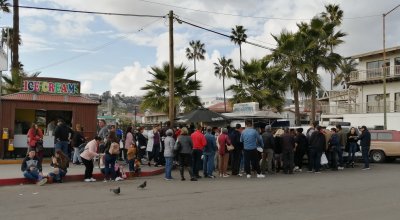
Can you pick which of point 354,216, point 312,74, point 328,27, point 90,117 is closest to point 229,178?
point 354,216

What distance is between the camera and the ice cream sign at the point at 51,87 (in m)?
19.4

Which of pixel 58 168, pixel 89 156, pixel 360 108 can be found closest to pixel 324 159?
pixel 89 156

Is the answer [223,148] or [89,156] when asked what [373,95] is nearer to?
[223,148]

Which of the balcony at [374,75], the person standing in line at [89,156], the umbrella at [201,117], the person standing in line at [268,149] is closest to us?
the person standing in line at [89,156]

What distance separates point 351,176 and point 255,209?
7334 mm

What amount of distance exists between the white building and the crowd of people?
2128 cm

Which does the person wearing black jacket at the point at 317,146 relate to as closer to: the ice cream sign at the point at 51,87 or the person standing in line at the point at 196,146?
the person standing in line at the point at 196,146

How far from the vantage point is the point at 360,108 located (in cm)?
4081

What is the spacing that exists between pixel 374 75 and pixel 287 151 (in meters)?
27.4

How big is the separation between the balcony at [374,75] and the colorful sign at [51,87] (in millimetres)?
28026

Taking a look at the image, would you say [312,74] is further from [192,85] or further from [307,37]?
[192,85]

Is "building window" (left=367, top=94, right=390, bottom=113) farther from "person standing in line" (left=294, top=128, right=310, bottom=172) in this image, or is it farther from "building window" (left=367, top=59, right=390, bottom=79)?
"person standing in line" (left=294, top=128, right=310, bottom=172)

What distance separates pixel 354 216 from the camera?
8117mm

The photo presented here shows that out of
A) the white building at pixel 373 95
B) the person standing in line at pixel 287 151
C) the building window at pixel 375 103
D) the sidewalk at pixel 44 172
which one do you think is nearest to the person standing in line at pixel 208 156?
the sidewalk at pixel 44 172
